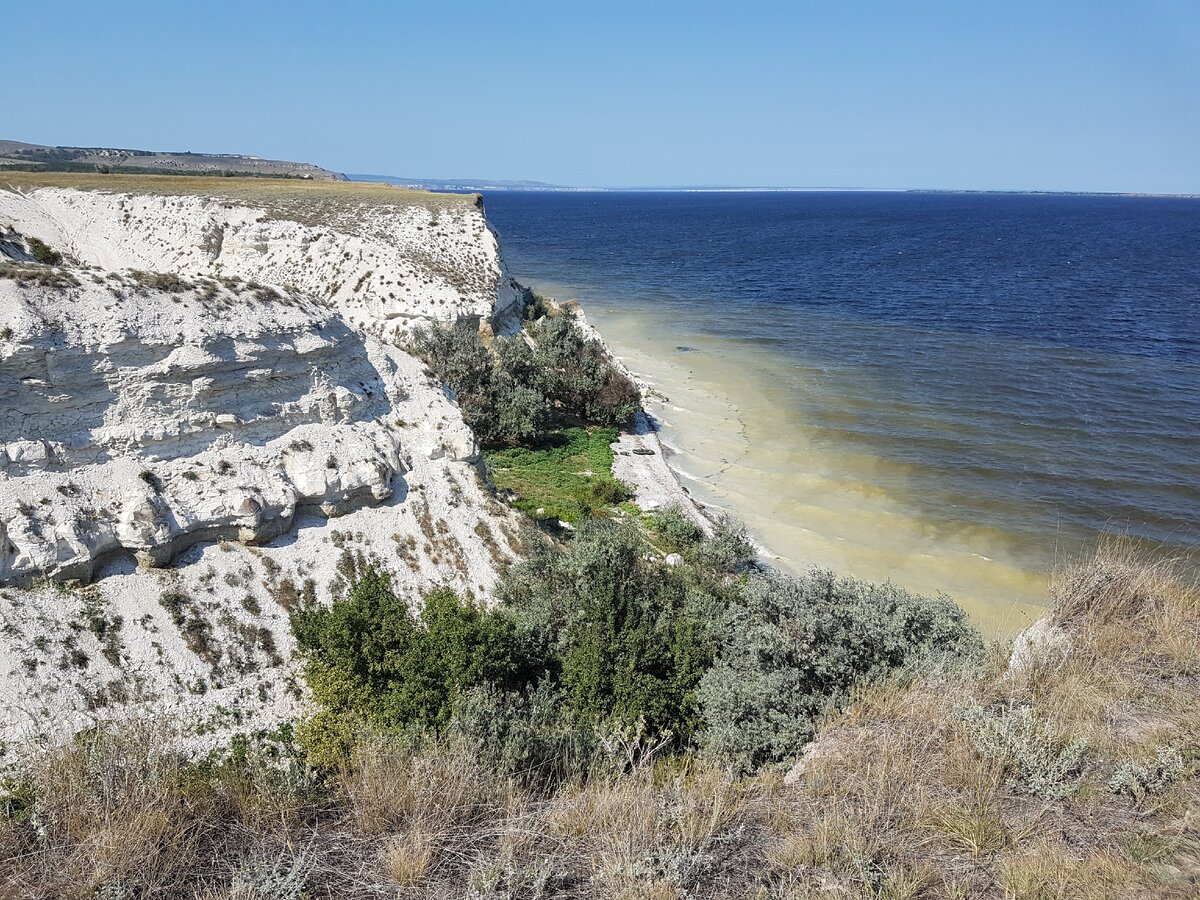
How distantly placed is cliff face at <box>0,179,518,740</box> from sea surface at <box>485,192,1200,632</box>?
39.3 feet

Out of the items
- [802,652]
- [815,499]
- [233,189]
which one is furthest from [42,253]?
[815,499]

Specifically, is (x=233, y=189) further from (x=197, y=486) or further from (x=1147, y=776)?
(x=1147, y=776)

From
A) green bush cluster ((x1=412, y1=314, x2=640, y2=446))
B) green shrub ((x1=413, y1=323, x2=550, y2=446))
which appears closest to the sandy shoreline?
green bush cluster ((x1=412, y1=314, x2=640, y2=446))

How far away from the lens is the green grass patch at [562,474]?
884 inches

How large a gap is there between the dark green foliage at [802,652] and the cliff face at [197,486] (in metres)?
7.06

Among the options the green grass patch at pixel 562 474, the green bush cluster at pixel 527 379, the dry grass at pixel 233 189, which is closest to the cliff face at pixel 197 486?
the green grass patch at pixel 562 474

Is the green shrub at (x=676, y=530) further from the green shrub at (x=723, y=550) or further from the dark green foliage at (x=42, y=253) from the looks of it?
the dark green foliage at (x=42, y=253)

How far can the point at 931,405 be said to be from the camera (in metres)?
36.7

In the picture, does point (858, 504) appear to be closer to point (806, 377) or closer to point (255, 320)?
point (806, 377)

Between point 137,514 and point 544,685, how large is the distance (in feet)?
27.3

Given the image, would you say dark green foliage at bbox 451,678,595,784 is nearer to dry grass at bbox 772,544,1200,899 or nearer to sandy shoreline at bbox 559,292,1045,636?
dry grass at bbox 772,544,1200,899

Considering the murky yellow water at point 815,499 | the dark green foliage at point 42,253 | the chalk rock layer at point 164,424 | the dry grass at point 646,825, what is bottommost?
the murky yellow water at point 815,499

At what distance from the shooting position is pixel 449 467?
1855cm

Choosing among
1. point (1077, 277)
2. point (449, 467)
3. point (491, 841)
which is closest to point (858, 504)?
point (449, 467)
